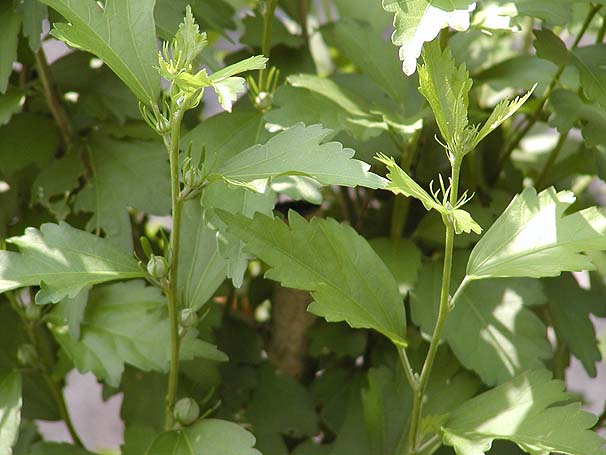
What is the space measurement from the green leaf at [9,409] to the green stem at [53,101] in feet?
0.57

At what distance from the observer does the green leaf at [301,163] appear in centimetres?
40

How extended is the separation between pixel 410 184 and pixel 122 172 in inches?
10.6

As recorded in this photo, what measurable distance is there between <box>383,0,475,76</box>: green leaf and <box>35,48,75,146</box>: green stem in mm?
280

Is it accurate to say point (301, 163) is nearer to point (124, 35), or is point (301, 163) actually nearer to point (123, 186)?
point (124, 35)

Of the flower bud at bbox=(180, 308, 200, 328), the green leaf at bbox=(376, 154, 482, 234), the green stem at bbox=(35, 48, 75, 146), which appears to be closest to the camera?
the green leaf at bbox=(376, 154, 482, 234)

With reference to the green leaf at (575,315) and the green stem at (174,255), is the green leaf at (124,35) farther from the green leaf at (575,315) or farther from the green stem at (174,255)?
the green leaf at (575,315)

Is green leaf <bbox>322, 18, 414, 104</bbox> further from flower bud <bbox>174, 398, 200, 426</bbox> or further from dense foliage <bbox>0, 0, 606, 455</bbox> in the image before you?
flower bud <bbox>174, 398, 200, 426</bbox>

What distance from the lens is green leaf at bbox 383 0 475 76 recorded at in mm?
399

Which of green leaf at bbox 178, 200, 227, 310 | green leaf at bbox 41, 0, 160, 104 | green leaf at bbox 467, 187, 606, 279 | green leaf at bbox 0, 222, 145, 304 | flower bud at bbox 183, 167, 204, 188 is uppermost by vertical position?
green leaf at bbox 41, 0, 160, 104

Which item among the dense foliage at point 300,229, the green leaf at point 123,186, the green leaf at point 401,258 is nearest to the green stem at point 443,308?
the dense foliage at point 300,229

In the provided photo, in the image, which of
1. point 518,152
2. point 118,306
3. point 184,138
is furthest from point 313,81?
point 518,152

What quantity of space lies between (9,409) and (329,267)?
236 millimetres

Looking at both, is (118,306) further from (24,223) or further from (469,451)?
(469,451)

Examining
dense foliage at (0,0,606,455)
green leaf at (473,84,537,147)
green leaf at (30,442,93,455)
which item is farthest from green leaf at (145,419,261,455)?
green leaf at (473,84,537,147)
